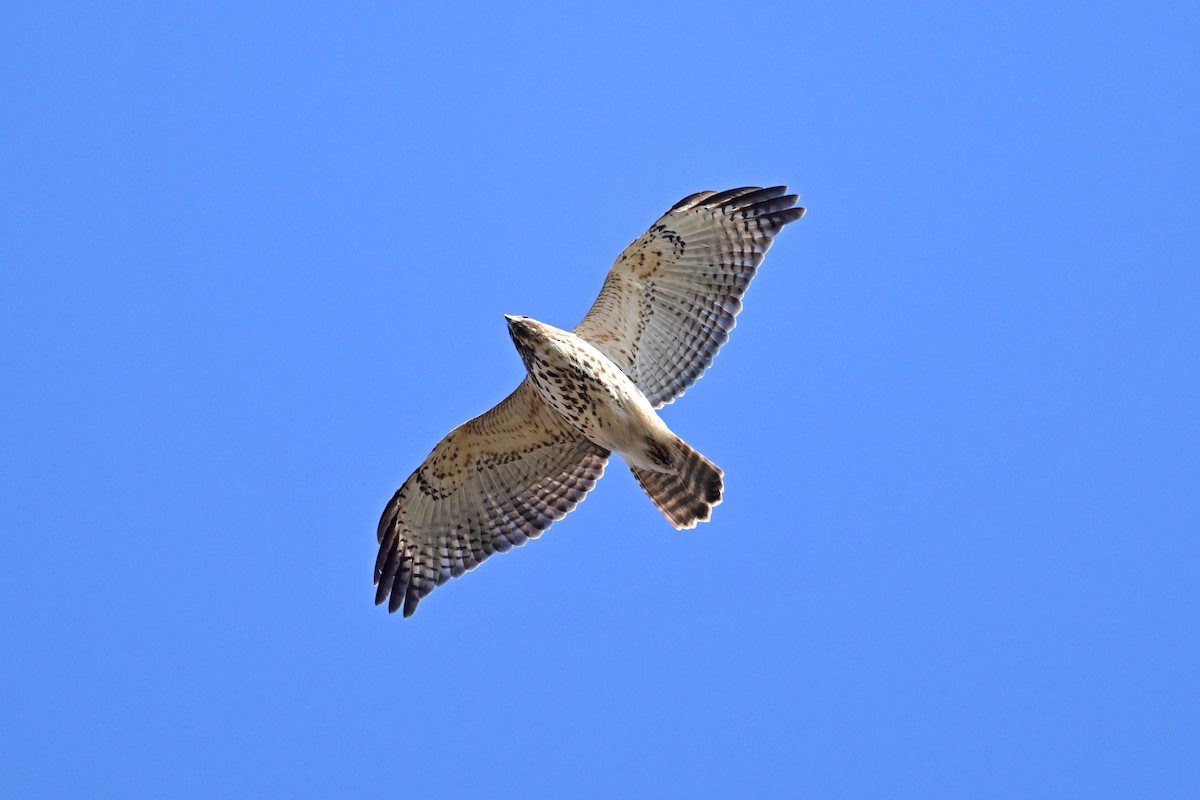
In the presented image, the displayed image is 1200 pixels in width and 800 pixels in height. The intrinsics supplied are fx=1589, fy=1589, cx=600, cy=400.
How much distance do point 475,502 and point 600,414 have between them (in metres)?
1.57

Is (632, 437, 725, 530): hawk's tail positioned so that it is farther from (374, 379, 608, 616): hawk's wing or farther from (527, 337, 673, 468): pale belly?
(374, 379, 608, 616): hawk's wing

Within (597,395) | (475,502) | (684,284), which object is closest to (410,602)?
(475,502)

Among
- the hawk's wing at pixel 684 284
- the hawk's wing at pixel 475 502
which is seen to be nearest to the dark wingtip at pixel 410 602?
the hawk's wing at pixel 475 502

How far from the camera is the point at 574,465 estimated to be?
43.2ft

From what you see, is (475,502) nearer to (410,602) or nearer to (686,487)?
(410,602)

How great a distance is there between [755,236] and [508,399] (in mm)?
2355

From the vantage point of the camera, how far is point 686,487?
1251 centimetres

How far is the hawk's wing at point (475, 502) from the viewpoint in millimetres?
13102

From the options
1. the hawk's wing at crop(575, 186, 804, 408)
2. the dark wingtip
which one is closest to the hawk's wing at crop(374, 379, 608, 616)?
the dark wingtip

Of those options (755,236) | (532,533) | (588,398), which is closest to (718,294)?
(755,236)

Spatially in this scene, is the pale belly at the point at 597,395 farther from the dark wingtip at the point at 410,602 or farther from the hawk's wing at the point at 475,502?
the dark wingtip at the point at 410,602

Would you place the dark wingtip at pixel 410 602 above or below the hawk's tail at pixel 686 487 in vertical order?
below

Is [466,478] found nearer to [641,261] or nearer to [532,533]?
[532,533]

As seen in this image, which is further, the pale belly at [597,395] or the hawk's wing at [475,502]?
the hawk's wing at [475,502]
